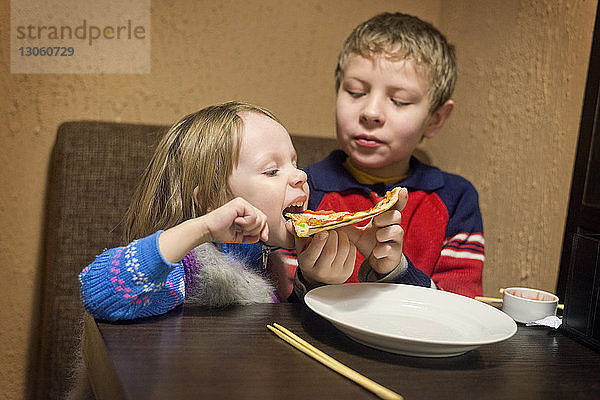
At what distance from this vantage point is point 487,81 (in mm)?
1916

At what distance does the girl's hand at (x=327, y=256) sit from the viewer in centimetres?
106

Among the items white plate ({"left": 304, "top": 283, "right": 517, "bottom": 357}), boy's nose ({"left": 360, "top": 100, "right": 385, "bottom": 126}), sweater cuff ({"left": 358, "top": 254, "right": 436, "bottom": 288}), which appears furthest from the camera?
boy's nose ({"left": 360, "top": 100, "right": 385, "bottom": 126})

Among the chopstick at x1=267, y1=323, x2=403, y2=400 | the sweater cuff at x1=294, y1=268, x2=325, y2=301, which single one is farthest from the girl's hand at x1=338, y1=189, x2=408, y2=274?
the chopstick at x1=267, y1=323, x2=403, y2=400

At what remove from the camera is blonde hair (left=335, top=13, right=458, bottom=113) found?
1.52 metres

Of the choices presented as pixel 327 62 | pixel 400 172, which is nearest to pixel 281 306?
pixel 400 172

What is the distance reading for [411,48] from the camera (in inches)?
59.8

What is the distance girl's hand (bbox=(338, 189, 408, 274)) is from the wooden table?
0.18 m

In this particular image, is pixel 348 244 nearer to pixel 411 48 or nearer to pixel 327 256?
pixel 327 256

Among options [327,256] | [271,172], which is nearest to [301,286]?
[327,256]

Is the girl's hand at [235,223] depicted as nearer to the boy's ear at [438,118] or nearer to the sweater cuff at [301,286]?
the sweater cuff at [301,286]

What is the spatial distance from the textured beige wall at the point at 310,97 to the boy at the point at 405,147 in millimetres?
230

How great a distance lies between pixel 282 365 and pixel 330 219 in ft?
0.93

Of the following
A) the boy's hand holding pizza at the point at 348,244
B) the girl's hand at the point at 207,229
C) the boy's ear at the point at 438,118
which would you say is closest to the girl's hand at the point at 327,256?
the boy's hand holding pizza at the point at 348,244

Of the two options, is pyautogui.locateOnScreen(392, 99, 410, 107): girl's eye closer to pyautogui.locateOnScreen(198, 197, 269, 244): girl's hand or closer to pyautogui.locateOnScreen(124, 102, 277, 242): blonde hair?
pyautogui.locateOnScreen(124, 102, 277, 242): blonde hair
